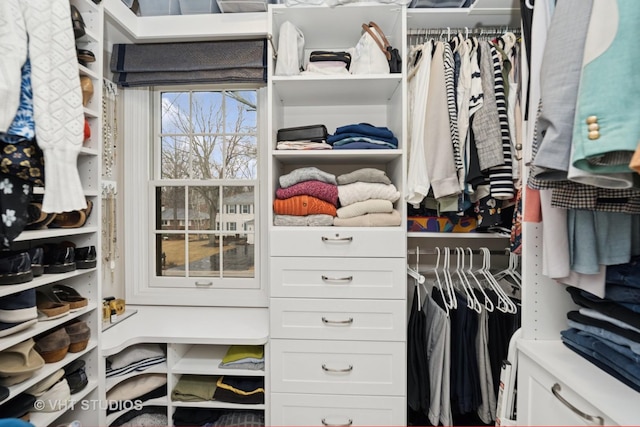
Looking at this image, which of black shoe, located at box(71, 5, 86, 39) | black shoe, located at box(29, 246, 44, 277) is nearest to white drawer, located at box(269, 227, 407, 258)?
black shoe, located at box(29, 246, 44, 277)

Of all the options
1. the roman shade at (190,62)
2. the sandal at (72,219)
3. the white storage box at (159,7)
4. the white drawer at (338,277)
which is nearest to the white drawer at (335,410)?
the white drawer at (338,277)

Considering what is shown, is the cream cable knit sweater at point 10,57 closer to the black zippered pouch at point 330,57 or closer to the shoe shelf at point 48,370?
the shoe shelf at point 48,370

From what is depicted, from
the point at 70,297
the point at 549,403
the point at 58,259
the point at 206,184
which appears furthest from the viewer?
the point at 206,184

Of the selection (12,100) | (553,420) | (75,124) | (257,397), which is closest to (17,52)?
(12,100)

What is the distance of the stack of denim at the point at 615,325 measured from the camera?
85cm

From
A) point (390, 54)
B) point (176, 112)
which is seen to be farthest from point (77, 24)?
point (390, 54)

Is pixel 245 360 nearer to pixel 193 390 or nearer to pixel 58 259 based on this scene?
pixel 193 390

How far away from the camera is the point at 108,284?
2.02 m

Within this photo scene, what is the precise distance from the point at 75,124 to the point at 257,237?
1.10m

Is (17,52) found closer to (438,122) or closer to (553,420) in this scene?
(438,122)

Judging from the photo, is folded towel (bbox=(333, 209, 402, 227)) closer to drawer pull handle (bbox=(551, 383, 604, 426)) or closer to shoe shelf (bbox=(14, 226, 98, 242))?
drawer pull handle (bbox=(551, 383, 604, 426))

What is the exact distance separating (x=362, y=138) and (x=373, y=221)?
1.30ft

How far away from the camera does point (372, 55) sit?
1.67 meters

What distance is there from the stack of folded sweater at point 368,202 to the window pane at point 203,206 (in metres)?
0.87
